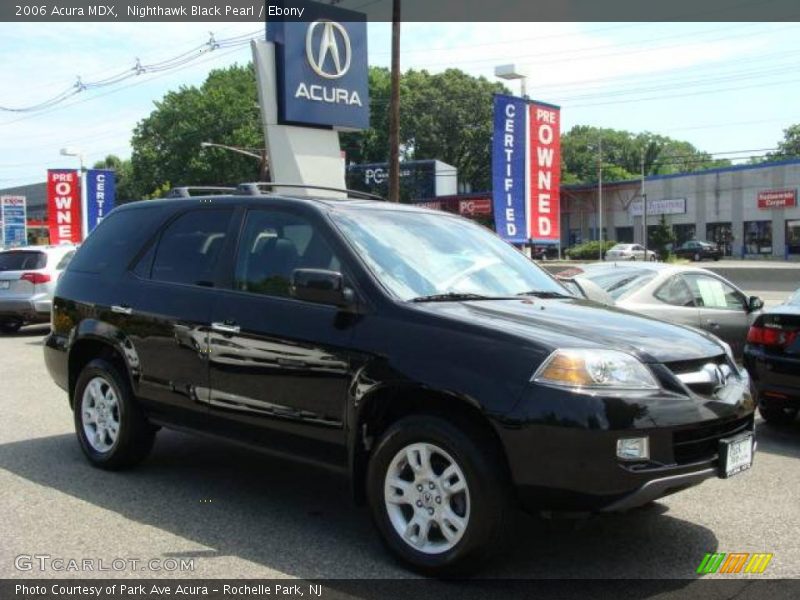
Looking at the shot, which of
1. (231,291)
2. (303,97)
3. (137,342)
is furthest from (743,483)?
(303,97)

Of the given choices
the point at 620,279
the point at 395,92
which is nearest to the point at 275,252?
the point at 620,279

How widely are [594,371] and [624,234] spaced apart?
6756 centimetres

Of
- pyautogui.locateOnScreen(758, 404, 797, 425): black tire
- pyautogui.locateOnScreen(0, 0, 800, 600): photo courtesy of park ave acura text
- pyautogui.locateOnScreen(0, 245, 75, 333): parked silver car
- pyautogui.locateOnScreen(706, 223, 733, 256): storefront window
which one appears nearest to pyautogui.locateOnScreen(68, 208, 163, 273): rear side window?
pyautogui.locateOnScreen(0, 0, 800, 600): photo courtesy of park ave acura text

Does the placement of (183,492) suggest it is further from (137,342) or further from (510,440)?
(510,440)

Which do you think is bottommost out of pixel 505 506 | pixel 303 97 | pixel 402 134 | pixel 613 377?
pixel 505 506

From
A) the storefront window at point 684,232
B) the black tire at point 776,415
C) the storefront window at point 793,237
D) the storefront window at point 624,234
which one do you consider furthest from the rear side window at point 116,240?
the storefront window at point 624,234

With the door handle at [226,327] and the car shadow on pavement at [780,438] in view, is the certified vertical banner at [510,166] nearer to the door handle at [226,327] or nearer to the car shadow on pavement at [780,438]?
the car shadow on pavement at [780,438]

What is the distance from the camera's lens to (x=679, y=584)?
3877 millimetres

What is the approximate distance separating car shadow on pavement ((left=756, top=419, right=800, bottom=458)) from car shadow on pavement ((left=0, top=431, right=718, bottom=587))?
7.15ft

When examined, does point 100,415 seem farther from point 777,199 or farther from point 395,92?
point 777,199

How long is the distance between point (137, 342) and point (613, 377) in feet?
10.7

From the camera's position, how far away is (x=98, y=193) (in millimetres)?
32562

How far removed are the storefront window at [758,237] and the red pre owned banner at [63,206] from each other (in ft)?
150

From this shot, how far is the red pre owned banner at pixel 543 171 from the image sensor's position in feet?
67.6
